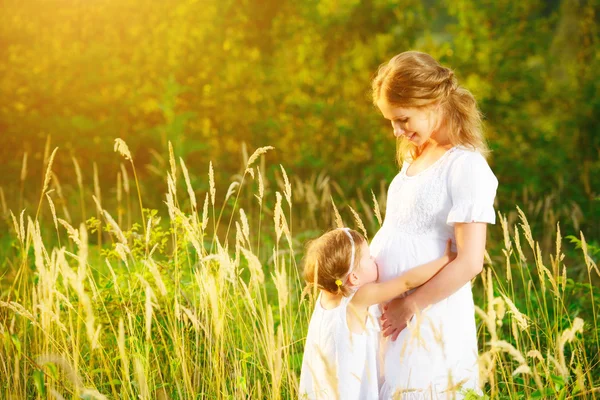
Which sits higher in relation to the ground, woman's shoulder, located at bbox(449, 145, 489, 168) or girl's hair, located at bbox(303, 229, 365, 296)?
woman's shoulder, located at bbox(449, 145, 489, 168)

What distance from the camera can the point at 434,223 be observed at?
2.52 metres

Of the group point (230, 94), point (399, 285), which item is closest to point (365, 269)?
point (399, 285)

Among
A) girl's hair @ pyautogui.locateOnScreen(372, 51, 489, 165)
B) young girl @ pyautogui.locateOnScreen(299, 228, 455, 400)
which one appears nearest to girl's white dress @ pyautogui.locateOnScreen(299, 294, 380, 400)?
young girl @ pyautogui.locateOnScreen(299, 228, 455, 400)

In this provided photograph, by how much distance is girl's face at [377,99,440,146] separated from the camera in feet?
8.24

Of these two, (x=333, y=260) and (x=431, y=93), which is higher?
(x=431, y=93)

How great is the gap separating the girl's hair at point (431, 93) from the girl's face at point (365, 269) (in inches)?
18.4

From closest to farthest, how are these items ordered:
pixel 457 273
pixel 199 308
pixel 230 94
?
pixel 457 273
pixel 199 308
pixel 230 94

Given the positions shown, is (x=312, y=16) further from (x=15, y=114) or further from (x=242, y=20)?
(x=15, y=114)

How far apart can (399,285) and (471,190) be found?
15.0 inches

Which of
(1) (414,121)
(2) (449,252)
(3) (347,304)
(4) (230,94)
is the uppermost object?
(4) (230,94)

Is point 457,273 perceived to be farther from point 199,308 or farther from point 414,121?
point 199,308

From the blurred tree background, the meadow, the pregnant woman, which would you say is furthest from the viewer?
the blurred tree background

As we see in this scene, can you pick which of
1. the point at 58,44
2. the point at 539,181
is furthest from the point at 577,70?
the point at 58,44

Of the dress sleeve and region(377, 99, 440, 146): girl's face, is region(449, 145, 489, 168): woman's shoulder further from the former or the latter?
region(377, 99, 440, 146): girl's face
